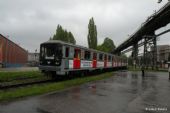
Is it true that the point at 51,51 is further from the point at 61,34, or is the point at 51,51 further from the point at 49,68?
the point at 61,34

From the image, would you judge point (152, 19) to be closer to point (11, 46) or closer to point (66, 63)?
point (66, 63)

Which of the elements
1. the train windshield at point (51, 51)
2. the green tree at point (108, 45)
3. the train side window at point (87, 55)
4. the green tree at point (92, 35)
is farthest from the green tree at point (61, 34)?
the train windshield at point (51, 51)

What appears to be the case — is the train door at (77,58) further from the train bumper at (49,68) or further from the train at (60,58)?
the train bumper at (49,68)

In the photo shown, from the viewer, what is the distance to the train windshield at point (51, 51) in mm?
18344


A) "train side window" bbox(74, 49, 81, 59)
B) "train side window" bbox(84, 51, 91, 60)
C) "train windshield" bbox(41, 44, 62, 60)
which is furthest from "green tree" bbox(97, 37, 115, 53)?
"train windshield" bbox(41, 44, 62, 60)

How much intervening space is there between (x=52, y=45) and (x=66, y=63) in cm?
175

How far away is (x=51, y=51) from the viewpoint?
61.8ft

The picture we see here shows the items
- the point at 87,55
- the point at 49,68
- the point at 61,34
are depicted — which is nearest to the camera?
the point at 49,68

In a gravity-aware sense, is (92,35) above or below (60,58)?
above

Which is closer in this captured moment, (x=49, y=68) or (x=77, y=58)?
(x=49, y=68)

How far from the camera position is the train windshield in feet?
60.2

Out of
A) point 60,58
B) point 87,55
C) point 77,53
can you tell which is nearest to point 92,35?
point 87,55

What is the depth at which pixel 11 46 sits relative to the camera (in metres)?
56.2

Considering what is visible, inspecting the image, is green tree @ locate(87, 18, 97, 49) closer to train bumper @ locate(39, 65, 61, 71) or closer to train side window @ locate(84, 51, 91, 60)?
train side window @ locate(84, 51, 91, 60)
